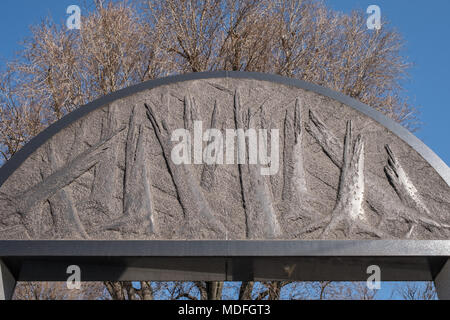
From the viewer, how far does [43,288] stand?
11180 millimetres

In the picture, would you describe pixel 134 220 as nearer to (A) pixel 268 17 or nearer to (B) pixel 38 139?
(B) pixel 38 139

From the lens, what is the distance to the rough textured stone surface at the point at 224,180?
4984 millimetres

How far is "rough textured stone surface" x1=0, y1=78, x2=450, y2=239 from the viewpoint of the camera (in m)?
4.98

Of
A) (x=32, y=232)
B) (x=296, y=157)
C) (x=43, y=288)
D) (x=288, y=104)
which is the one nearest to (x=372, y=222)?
(x=296, y=157)

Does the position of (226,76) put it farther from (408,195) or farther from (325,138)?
(408,195)

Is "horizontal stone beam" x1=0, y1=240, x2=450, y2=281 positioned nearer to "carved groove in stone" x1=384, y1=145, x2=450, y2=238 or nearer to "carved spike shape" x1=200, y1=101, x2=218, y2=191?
"carved groove in stone" x1=384, y1=145, x2=450, y2=238

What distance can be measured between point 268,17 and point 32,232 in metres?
8.93

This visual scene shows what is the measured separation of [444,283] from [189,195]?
100 inches

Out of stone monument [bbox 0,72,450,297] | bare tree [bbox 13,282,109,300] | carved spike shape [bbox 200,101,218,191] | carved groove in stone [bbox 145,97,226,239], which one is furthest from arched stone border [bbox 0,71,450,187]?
bare tree [bbox 13,282,109,300]

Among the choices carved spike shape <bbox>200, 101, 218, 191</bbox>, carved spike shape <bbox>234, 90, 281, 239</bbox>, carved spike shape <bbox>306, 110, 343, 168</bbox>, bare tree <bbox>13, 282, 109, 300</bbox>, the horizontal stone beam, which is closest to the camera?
the horizontal stone beam

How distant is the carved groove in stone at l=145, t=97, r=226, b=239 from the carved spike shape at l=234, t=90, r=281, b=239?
285 millimetres

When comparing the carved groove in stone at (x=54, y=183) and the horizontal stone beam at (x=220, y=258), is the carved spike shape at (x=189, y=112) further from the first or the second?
the horizontal stone beam at (x=220, y=258)

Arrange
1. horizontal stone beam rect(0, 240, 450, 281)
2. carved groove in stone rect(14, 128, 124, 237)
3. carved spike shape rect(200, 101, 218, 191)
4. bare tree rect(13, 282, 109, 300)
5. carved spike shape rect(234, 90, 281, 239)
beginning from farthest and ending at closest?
1. bare tree rect(13, 282, 109, 300)
2. carved spike shape rect(200, 101, 218, 191)
3. carved groove in stone rect(14, 128, 124, 237)
4. carved spike shape rect(234, 90, 281, 239)
5. horizontal stone beam rect(0, 240, 450, 281)
